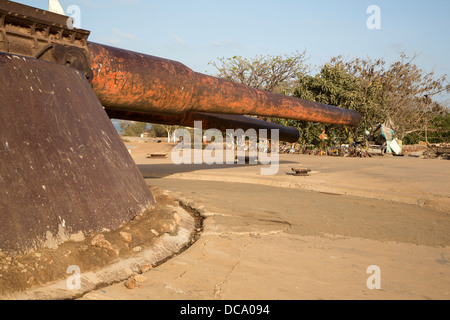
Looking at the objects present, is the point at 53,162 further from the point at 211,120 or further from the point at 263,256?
the point at 211,120

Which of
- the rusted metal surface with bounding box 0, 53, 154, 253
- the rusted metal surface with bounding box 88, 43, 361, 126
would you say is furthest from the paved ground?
the rusted metal surface with bounding box 88, 43, 361, 126

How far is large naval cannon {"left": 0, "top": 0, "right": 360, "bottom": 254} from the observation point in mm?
1782

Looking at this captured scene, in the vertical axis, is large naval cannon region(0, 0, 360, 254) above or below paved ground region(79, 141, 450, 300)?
above

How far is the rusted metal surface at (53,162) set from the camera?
175 cm

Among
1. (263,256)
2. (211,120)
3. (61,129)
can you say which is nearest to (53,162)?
(61,129)

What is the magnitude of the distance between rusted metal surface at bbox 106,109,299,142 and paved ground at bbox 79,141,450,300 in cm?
96

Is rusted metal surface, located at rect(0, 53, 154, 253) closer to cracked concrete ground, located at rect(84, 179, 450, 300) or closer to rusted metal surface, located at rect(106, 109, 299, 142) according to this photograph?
cracked concrete ground, located at rect(84, 179, 450, 300)

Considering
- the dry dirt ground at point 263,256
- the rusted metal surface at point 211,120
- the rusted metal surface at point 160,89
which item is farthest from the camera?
the rusted metal surface at point 211,120

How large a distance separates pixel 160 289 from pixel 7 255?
A: 63 centimetres

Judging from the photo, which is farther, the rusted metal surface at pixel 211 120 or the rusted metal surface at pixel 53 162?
the rusted metal surface at pixel 211 120

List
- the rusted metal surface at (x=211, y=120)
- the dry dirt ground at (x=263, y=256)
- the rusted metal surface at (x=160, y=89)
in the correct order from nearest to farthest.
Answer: the dry dirt ground at (x=263, y=256), the rusted metal surface at (x=160, y=89), the rusted metal surface at (x=211, y=120)

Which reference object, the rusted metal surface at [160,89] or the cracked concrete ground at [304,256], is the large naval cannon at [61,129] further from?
the cracked concrete ground at [304,256]

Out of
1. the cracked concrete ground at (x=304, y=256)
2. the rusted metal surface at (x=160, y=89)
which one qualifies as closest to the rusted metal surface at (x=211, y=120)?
the rusted metal surface at (x=160, y=89)
